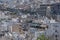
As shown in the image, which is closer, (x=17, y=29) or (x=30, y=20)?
(x=17, y=29)

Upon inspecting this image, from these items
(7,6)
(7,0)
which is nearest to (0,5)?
(7,6)

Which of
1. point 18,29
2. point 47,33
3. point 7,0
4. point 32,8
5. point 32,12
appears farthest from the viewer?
point 7,0

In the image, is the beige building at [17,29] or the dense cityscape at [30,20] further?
the beige building at [17,29]

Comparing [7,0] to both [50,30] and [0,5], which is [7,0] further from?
[50,30]

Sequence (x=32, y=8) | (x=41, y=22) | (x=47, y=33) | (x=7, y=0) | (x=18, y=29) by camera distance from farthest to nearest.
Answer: (x=7, y=0), (x=32, y=8), (x=41, y=22), (x=18, y=29), (x=47, y=33)

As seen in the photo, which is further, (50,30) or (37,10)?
(37,10)

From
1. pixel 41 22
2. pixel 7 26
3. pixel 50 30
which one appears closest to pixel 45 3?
→ pixel 41 22

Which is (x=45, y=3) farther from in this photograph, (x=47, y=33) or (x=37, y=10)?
(x=47, y=33)

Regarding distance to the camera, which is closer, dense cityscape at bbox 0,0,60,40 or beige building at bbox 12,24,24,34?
dense cityscape at bbox 0,0,60,40
